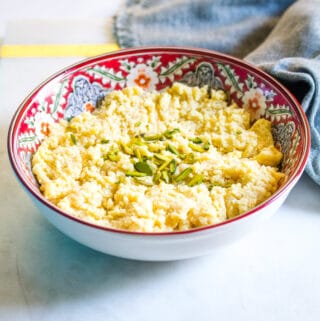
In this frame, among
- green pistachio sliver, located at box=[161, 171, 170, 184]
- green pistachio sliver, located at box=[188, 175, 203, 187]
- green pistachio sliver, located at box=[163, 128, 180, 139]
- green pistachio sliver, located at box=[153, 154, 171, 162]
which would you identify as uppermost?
green pistachio sliver, located at box=[163, 128, 180, 139]

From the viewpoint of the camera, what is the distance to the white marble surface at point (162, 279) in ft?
3.30

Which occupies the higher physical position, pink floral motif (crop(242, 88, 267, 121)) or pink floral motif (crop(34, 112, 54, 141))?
pink floral motif (crop(242, 88, 267, 121))

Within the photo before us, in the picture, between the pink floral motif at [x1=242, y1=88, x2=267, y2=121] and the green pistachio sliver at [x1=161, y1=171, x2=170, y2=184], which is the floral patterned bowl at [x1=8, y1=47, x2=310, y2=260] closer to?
the pink floral motif at [x1=242, y1=88, x2=267, y2=121]

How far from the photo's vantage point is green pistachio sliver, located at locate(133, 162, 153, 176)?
1118 mm

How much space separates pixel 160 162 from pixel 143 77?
0.32 meters

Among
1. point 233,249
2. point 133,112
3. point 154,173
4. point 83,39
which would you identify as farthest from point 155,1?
point 233,249

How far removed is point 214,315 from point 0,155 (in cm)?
66

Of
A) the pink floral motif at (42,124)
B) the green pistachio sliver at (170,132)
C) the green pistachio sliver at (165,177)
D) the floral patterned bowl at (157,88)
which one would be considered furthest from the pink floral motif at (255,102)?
the pink floral motif at (42,124)

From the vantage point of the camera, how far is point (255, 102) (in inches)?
51.0

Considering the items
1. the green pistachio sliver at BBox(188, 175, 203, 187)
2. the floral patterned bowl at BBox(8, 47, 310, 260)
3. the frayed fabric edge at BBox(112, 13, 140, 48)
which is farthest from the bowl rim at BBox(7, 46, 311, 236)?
the frayed fabric edge at BBox(112, 13, 140, 48)

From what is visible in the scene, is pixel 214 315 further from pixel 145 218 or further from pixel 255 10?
pixel 255 10

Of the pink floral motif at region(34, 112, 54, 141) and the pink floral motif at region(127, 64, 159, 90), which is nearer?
the pink floral motif at region(34, 112, 54, 141)

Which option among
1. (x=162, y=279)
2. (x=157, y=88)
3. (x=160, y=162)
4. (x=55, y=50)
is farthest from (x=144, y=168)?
(x=55, y=50)

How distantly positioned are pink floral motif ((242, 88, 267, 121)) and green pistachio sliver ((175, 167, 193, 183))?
0.27m
